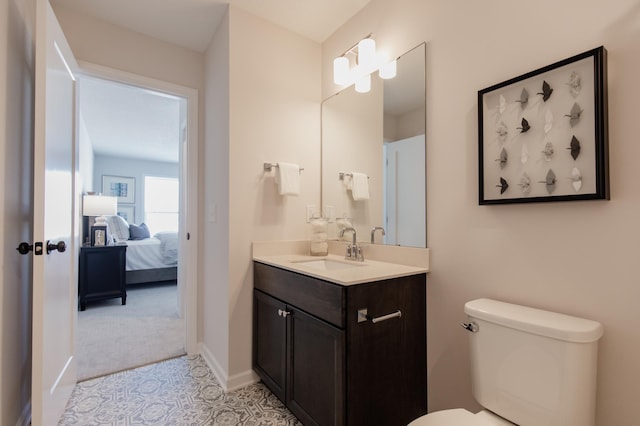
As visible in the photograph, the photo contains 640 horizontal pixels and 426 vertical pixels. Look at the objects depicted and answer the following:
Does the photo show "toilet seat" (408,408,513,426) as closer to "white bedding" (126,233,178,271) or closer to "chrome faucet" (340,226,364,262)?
"chrome faucet" (340,226,364,262)

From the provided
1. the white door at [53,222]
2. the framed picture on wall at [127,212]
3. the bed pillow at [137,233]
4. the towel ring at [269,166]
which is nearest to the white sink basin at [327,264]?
the towel ring at [269,166]

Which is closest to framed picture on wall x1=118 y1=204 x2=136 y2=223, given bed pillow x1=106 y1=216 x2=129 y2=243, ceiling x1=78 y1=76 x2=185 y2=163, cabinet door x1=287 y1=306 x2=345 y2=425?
ceiling x1=78 y1=76 x2=185 y2=163

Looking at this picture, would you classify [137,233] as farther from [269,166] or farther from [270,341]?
[270,341]

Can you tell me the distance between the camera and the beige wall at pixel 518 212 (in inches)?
38.3

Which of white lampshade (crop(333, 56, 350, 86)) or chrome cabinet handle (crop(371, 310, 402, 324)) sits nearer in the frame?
chrome cabinet handle (crop(371, 310, 402, 324))

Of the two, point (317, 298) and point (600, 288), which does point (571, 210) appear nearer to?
point (600, 288)

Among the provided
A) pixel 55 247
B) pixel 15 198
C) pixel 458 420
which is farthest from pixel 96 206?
pixel 458 420

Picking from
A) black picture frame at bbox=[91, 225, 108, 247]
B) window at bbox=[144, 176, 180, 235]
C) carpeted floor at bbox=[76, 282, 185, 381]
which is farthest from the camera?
window at bbox=[144, 176, 180, 235]

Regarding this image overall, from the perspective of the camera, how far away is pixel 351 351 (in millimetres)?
1264

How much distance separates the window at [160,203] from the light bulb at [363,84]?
6.23 metres

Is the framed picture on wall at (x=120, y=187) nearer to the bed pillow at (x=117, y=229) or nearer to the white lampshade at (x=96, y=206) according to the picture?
the bed pillow at (x=117, y=229)

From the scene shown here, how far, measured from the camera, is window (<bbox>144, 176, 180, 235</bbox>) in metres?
6.97

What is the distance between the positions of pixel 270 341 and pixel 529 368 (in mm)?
1323

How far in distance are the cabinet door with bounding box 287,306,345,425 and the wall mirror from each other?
2.24 feet
